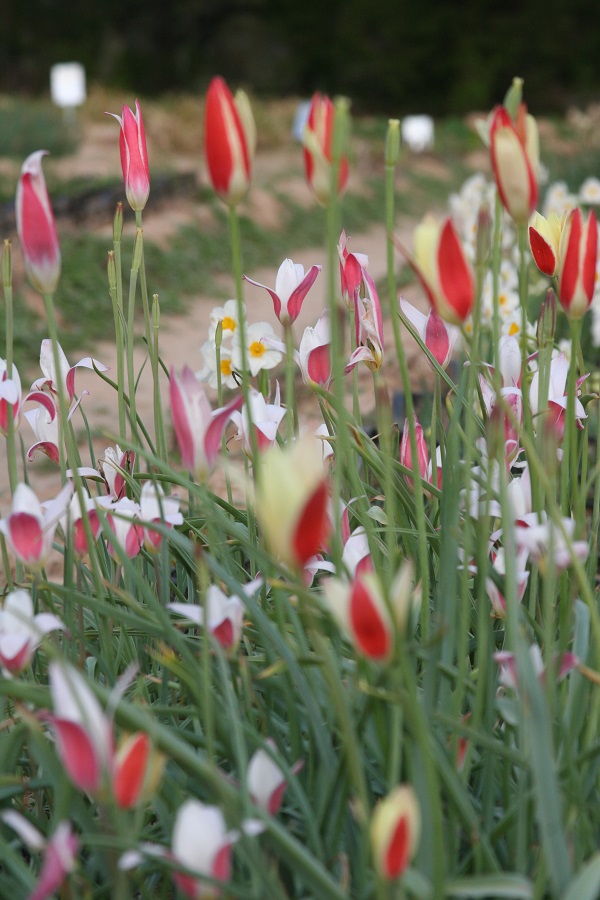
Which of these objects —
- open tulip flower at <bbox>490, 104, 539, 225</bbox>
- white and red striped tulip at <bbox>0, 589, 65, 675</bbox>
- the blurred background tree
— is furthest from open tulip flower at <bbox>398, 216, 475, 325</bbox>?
the blurred background tree

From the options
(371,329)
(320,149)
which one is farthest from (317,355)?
(320,149)

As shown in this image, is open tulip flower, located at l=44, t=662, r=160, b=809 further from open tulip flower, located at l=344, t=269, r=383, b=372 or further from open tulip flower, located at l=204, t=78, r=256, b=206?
open tulip flower, located at l=344, t=269, r=383, b=372

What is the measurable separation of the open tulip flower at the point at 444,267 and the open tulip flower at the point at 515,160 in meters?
0.09

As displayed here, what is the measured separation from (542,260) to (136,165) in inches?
17.1

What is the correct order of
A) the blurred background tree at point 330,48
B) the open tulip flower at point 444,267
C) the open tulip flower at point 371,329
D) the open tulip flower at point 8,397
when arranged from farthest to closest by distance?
the blurred background tree at point 330,48, the open tulip flower at point 371,329, the open tulip flower at point 8,397, the open tulip flower at point 444,267

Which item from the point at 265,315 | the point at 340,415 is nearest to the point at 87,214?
the point at 265,315

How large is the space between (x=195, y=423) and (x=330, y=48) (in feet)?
65.0

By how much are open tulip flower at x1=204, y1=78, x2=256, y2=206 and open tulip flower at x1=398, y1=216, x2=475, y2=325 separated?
0.13 meters

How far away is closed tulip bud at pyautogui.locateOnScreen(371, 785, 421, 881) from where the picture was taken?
0.58 metres

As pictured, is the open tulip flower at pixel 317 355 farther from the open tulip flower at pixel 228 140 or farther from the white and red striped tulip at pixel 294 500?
the white and red striped tulip at pixel 294 500

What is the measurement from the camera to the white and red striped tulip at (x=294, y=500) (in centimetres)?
57

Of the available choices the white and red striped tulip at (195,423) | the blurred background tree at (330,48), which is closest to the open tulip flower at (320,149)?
the white and red striped tulip at (195,423)

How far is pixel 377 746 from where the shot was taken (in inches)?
33.2

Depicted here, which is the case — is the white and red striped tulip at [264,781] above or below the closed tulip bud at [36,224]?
below
